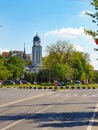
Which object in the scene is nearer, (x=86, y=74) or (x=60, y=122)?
(x=60, y=122)

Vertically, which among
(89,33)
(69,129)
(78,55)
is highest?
(78,55)

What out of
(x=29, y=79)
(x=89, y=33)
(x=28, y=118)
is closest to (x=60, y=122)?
(x=28, y=118)

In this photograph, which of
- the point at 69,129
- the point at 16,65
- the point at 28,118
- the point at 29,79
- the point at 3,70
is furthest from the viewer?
the point at 29,79

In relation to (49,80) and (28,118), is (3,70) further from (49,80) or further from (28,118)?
(28,118)

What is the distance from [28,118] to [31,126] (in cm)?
345

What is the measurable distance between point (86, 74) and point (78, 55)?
61.3 feet

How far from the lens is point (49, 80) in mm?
136250

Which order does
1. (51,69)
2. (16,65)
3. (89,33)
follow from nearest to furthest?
(89,33) → (51,69) → (16,65)

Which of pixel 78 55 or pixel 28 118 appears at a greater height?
pixel 78 55

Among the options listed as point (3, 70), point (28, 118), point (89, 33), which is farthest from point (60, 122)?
point (3, 70)

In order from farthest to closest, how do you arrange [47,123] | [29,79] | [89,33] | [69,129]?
[29,79] < [89,33] < [47,123] < [69,129]

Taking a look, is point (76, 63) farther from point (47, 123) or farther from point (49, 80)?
point (47, 123)

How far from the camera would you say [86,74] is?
168875mm

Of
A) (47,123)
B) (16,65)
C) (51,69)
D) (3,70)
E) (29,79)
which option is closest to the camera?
(47,123)
